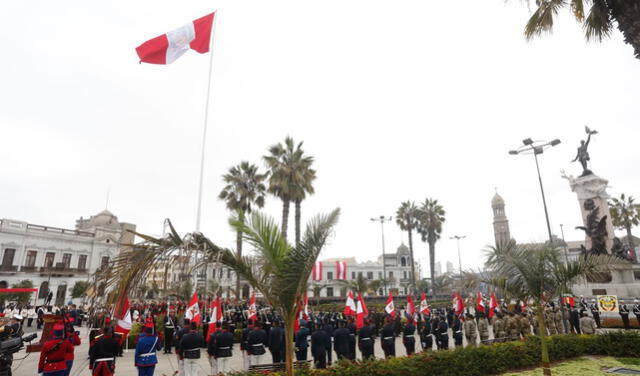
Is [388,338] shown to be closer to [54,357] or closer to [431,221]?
[54,357]

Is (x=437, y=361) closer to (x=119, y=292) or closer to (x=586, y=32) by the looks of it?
(x=119, y=292)

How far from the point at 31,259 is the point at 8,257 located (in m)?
2.36

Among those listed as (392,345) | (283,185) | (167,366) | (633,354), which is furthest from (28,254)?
(633,354)

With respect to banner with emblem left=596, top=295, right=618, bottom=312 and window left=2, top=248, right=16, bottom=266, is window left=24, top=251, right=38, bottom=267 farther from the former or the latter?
banner with emblem left=596, top=295, right=618, bottom=312

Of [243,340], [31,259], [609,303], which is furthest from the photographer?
[31,259]

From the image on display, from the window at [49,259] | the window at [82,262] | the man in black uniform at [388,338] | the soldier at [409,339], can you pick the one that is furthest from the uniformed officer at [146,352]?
the window at [82,262]

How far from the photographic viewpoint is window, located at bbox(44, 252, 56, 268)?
44597mm

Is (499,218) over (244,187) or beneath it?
over

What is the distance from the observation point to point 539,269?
9461 millimetres

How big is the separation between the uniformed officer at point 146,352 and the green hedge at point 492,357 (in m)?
3.85

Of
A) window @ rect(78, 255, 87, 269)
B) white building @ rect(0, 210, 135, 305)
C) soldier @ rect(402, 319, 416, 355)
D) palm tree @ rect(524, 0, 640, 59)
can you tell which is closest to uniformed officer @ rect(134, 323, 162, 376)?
soldier @ rect(402, 319, 416, 355)

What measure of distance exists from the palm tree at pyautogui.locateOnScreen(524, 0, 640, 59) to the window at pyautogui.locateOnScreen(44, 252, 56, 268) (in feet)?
181

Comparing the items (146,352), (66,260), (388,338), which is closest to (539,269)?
(388,338)

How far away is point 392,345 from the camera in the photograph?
42.1ft
